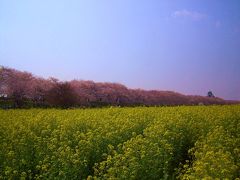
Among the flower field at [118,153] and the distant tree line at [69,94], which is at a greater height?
the distant tree line at [69,94]

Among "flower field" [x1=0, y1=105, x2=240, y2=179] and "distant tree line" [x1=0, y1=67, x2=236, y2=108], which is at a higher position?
"distant tree line" [x1=0, y1=67, x2=236, y2=108]

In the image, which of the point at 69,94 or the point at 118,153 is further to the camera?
the point at 69,94

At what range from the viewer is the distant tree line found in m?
53.1

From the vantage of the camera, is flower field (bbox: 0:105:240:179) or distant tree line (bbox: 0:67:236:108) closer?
flower field (bbox: 0:105:240:179)

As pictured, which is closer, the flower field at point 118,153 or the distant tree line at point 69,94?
the flower field at point 118,153

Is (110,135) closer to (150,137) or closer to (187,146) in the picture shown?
(150,137)

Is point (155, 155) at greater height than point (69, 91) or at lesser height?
lesser

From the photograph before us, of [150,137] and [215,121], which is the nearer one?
[150,137]

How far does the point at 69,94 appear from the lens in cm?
5300

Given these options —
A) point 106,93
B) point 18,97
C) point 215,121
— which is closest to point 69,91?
point 18,97

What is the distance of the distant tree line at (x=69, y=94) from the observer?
5312 centimetres

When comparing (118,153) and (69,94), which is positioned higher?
(69,94)

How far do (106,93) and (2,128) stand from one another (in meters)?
49.7

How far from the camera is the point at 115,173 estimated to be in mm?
10680
